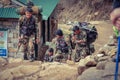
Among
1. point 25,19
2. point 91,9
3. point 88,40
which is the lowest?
point 88,40

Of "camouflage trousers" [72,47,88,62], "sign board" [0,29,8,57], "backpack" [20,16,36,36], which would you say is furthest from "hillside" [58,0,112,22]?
"backpack" [20,16,36,36]

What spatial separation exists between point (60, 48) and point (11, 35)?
5.19 meters

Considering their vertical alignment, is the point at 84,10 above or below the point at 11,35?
above

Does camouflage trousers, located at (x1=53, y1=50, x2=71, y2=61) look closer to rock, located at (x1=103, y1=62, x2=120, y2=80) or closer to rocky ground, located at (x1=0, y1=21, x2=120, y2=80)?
rocky ground, located at (x1=0, y1=21, x2=120, y2=80)

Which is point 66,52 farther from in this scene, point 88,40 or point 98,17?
point 98,17

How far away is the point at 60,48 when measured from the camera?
1039 cm

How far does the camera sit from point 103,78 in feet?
18.1

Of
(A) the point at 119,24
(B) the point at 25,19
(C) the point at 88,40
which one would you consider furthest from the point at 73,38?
(A) the point at 119,24

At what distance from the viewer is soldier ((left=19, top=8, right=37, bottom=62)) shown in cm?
990

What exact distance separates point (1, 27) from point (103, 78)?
10.5 metres

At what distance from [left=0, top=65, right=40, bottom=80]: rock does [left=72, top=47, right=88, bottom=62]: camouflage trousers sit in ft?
7.09

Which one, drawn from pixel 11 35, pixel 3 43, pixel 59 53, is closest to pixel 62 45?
pixel 59 53

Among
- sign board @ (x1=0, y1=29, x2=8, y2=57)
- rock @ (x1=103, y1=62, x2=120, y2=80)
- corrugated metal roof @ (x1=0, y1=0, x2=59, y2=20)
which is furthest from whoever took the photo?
corrugated metal roof @ (x1=0, y1=0, x2=59, y2=20)

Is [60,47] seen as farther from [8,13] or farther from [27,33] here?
[8,13]
